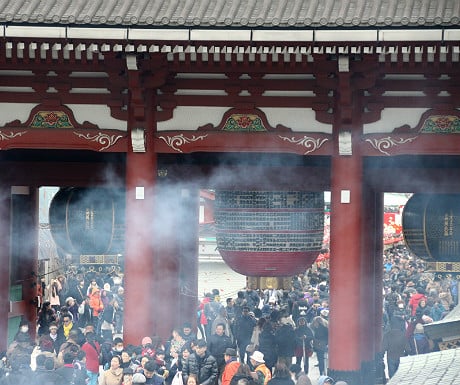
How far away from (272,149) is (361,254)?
1.93 m

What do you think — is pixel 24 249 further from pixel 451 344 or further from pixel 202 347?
pixel 451 344

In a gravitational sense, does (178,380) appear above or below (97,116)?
below

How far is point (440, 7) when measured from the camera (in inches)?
612

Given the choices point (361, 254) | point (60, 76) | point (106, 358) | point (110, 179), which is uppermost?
point (60, 76)

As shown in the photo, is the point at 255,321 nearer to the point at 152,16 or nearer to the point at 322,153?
the point at 322,153

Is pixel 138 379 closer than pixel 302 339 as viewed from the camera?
Yes

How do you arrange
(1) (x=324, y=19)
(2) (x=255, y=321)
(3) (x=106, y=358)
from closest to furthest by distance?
1. (1) (x=324, y=19)
2. (3) (x=106, y=358)
3. (2) (x=255, y=321)

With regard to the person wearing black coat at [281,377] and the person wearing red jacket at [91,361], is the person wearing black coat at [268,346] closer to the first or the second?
the person wearing red jacket at [91,361]

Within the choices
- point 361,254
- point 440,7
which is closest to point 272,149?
point 361,254

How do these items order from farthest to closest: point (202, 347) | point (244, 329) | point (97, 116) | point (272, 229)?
point (244, 329), point (272, 229), point (97, 116), point (202, 347)

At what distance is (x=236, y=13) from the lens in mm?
15891

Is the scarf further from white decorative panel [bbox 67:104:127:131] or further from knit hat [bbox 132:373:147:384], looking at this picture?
knit hat [bbox 132:373:147:384]

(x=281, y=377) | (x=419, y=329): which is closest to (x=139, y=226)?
(x=281, y=377)

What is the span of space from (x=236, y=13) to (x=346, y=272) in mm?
3785
